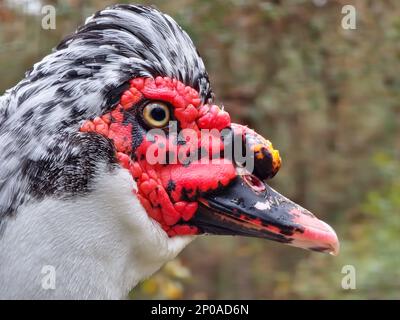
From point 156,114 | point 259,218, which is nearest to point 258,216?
point 259,218

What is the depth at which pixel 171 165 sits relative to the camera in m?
2.56

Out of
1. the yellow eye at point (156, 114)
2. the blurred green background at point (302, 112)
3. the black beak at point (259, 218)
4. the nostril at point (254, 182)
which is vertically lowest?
the blurred green background at point (302, 112)

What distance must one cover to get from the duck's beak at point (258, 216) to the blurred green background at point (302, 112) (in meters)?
2.79

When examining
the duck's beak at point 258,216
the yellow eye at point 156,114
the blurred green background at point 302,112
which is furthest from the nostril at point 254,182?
the blurred green background at point 302,112

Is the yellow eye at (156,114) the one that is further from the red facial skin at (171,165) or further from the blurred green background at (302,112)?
the blurred green background at (302,112)

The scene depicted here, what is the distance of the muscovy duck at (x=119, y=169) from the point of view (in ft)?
7.55

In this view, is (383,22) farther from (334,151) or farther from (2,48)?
(2,48)

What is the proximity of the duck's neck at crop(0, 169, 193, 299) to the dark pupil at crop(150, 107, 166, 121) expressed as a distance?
0.20 metres

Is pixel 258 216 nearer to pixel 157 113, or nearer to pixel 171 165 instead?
pixel 171 165

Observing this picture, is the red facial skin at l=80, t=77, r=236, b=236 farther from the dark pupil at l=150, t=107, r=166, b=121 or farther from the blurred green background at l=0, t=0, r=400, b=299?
the blurred green background at l=0, t=0, r=400, b=299

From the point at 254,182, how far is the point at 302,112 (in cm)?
441

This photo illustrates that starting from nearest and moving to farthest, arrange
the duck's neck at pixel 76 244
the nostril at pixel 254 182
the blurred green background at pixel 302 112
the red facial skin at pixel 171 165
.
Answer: the duck's neck at pixel 76 244, the red facial skin at pixel 171 165, the nostril at pixel 254 182, the blurred green background at pixel 302 112

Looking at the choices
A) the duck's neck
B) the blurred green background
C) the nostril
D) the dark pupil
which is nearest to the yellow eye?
the dark pupil
